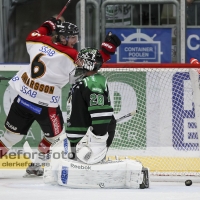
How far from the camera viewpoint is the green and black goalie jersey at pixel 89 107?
547cm

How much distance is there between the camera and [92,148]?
5.56 m

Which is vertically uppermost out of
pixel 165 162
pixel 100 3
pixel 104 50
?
pixel 100 3

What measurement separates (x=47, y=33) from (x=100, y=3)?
1593 mm

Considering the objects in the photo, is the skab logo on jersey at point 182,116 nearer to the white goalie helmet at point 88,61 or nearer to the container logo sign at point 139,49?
the white goalie helmet at point 88,61

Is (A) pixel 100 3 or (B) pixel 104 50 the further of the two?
(A) pixel 100 3

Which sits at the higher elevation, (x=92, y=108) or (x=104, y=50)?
(x=104, y=50)

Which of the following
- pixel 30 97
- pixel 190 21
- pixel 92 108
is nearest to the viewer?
pixel 92 108

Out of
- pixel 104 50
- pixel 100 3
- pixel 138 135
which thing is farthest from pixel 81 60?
pixel 100 3

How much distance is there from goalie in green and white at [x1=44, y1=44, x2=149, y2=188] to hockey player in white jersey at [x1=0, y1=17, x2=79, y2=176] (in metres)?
0.62

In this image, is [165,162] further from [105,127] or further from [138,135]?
[105,127]

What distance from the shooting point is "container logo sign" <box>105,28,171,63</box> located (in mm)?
8164

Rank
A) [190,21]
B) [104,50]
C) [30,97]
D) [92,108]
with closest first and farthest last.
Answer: [92,108] < [104,50] < [30,97] < [190,21]

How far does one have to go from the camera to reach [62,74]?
6379 millimetres

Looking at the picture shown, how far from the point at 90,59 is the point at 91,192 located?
3.10 ft
